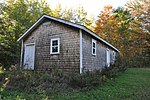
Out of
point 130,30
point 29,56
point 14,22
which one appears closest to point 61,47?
point 29,56

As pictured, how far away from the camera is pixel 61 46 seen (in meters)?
13.0

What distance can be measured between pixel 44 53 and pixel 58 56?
1.55m

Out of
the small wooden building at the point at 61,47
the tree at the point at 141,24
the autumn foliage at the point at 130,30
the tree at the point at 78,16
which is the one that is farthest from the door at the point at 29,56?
the tree at the point at 78,16

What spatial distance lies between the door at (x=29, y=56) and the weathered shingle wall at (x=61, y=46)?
539mm

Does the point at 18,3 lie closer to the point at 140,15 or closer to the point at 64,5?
the point at 64,5

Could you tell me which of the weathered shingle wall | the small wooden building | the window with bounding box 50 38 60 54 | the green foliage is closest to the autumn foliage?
the green foliage

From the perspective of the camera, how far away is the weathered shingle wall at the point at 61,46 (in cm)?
1223

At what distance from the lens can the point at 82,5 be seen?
119ft

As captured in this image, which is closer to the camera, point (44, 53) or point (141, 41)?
point (44, 53)

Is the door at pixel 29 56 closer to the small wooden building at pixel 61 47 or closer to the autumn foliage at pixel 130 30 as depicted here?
the small wooden building at pixel 61 47

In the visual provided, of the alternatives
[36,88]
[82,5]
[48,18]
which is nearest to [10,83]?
[36,88]

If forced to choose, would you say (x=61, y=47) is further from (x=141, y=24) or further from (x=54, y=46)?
(x=141, y=24)

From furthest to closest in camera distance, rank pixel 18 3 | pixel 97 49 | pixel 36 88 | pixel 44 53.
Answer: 1. pixel 18 3
2. pixel 97 49
3. pixel 44 53
4. pixel 36 88

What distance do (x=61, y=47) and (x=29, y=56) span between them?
12.8 ft
